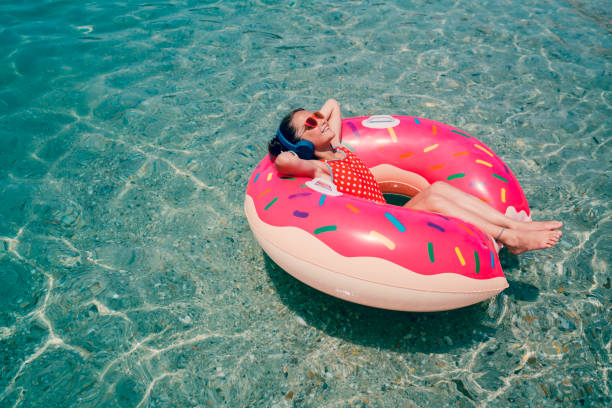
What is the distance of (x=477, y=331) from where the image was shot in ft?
9.59

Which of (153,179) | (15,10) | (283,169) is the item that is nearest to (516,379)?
(283,169)

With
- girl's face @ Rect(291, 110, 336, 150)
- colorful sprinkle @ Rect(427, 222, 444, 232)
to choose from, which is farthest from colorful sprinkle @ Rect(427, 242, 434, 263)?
girl's face @ Rect(291, 110, 336, 150)

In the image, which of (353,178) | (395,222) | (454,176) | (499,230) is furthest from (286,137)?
(499,230)

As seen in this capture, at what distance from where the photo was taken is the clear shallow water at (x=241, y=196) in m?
2.70

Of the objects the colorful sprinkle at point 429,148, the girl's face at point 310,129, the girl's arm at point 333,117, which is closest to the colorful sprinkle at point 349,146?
the girl's arm at point 333,117

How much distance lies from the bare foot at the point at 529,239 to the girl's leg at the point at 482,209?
0.17 ft

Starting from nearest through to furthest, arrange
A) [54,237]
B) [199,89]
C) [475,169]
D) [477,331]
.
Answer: [477,331]
[475,169]
[54,237]
[199,89]

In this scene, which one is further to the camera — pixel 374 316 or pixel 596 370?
pixel 374 316

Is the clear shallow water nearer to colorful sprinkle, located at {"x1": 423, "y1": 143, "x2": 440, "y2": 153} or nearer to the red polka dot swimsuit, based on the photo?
the red polka dot swimsuit

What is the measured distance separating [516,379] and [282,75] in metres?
4.21

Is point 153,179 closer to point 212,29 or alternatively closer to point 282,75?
point 282,75

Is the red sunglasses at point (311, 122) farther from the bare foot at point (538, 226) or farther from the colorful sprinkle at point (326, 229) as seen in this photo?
the bare foot at point (538, 226)

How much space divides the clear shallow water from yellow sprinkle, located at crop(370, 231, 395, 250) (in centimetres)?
75

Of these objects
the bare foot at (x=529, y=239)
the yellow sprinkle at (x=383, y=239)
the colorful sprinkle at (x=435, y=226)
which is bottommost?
the bare foot at (x=529, y=239)
